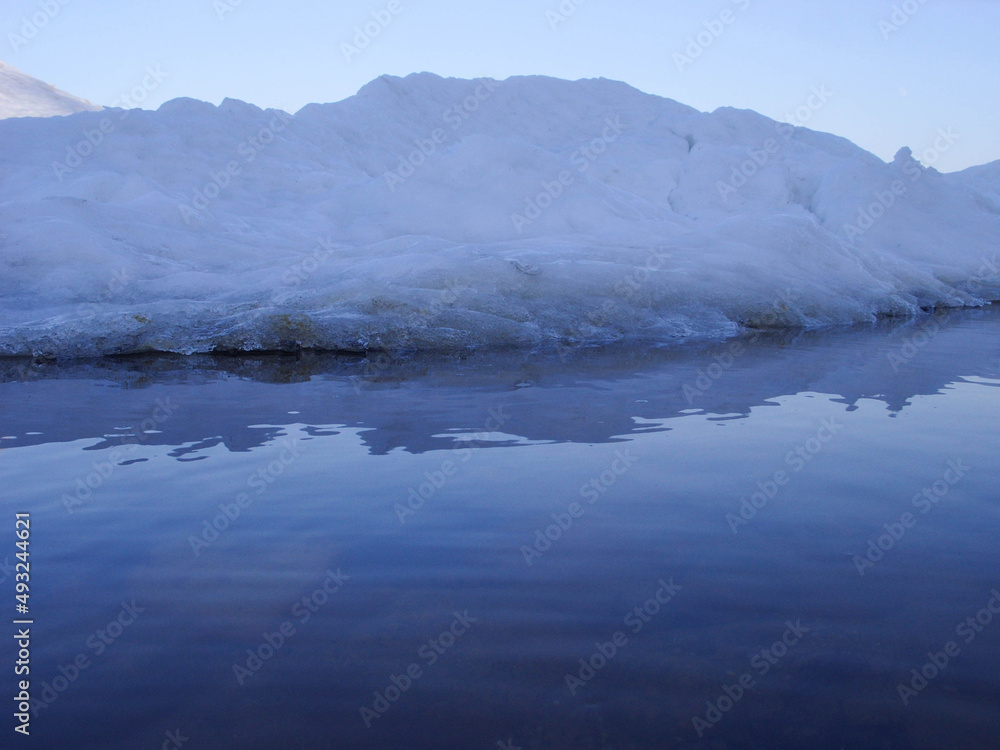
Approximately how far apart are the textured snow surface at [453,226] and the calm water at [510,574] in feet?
13.5

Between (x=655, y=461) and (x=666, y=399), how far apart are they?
1.93m

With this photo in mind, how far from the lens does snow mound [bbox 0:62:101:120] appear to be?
26.3 metres

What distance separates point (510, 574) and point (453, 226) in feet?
39.4

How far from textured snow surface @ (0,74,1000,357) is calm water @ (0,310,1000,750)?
13.5 ft

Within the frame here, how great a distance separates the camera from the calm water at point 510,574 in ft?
7.31

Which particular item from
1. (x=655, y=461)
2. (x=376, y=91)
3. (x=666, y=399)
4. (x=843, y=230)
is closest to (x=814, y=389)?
(x=666, y=399)

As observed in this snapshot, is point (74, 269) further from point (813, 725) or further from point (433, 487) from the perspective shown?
point (813, 725)
